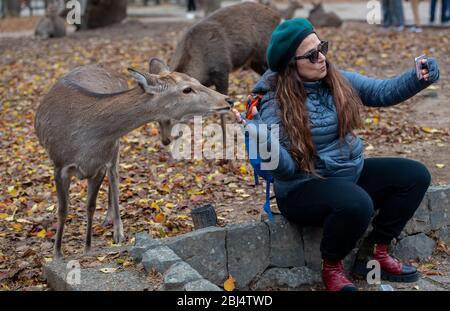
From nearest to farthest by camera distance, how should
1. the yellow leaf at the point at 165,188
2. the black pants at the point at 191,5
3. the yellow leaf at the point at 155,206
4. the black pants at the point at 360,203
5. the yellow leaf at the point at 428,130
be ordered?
the black pants at the point at 360,203 → the yellow leaf at the point at 155,206 → the yellow leaf at the point at 165,188 → the yellow leaf at the point at 428,130 → the black pants at the point at 191,5

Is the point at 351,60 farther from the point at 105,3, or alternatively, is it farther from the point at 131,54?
the point at 105,3

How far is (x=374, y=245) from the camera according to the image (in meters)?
4.97

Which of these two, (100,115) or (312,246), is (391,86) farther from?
(100,115)

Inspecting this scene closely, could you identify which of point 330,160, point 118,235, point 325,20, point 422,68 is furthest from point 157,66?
point 325,20

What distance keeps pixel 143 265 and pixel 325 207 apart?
1140 millimetres

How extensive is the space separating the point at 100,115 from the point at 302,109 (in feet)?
5.15

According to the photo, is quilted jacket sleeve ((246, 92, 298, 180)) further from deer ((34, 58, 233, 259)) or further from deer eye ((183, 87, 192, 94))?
deer eye ((183, 87, 192, 94))

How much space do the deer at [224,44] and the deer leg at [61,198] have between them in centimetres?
307

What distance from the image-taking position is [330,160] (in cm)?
A: 466

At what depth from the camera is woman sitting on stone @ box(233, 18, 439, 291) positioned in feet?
14.9

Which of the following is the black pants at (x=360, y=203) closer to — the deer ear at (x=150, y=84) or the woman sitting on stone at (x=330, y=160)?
the woman sitting on stone at (x=330, y=160)

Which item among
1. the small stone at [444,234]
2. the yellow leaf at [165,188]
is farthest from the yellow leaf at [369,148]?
Result: the small stone at [444,234]

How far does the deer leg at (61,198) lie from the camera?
5488 millimetres
